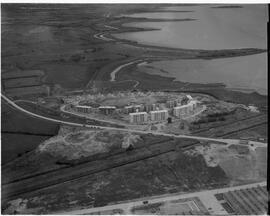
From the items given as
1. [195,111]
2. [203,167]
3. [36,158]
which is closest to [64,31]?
[195,111]

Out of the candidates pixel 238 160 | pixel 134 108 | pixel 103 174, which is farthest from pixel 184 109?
pixel 103 174

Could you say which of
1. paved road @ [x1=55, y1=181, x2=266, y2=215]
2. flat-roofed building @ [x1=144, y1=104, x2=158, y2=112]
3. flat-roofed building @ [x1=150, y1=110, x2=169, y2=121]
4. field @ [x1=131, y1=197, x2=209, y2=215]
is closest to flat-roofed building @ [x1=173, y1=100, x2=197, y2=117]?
flat-roofed building @ [x1=150, y1=110, x2=169, y2=121]

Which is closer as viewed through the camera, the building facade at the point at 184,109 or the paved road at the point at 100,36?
the building facade at the point at 184,109

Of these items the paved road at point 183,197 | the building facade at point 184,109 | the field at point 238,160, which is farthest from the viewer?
the building facade at point 184,109

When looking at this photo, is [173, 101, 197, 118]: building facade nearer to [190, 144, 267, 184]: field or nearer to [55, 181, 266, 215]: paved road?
[190, 144, 267, 184]: field

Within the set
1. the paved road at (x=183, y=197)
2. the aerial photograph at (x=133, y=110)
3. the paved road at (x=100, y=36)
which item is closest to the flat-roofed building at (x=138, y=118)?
the aerial photograph at (x=133, y=110)

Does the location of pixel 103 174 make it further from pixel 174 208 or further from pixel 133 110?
pixel 133 110

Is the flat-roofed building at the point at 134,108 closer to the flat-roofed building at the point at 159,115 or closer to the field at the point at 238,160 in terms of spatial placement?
the flat-roofed building at the point at 159,115

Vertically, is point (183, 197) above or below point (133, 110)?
below
